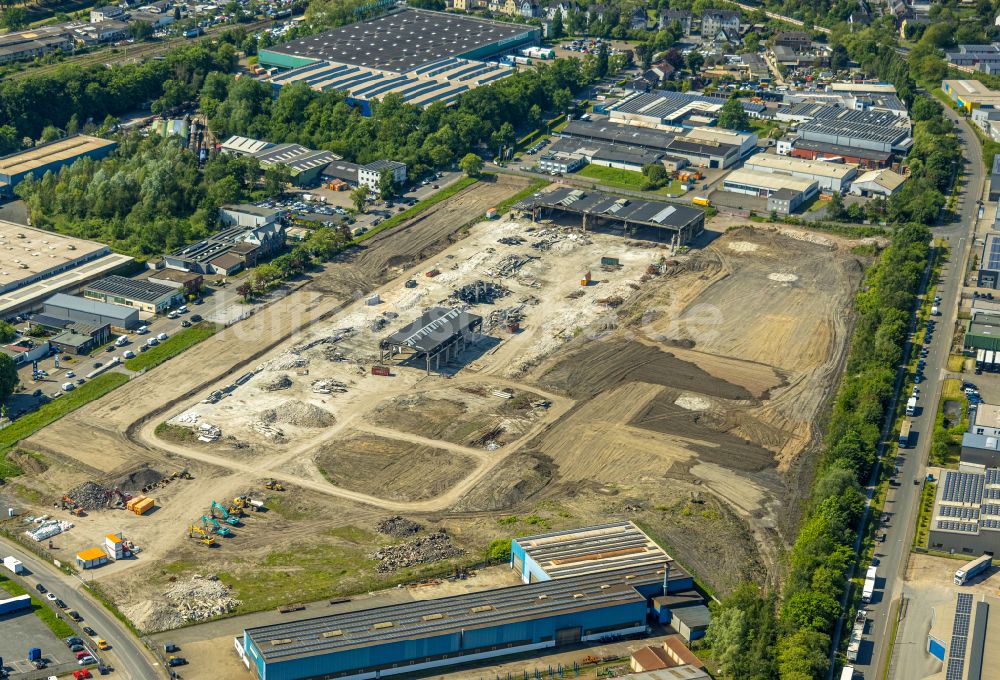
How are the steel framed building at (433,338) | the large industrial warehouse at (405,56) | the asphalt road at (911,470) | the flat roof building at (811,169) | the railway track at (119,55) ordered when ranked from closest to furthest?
the asphalt road at (911,470), the steel framed building at (433,338), the flat roof building at (811,169), the large industrial warehouse at (405,56), the railway track at (119,55)

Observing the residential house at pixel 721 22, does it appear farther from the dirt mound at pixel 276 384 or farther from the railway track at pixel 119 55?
the dirt mound at pixel 276 384

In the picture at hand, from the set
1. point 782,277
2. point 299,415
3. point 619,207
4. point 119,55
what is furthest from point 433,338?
point 119,55

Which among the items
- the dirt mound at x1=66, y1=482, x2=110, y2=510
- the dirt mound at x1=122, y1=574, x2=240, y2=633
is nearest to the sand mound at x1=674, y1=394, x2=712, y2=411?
the dirt mound at x1=122, y1=574, x2=240, y2=633

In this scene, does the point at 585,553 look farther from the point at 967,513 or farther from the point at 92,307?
the point at 92,307

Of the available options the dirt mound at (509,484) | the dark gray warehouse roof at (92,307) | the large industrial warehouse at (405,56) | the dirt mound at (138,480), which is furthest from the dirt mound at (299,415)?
the large industrial warehouse at (405,56)

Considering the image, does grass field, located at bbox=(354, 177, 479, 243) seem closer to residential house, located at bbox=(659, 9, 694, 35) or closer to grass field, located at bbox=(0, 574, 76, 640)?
grass field, located at bbox=(0, 574, 76, 640)

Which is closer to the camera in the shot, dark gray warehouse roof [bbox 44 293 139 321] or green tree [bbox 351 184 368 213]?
dark gray warehouse roof [bbox 44 293 139 321]
